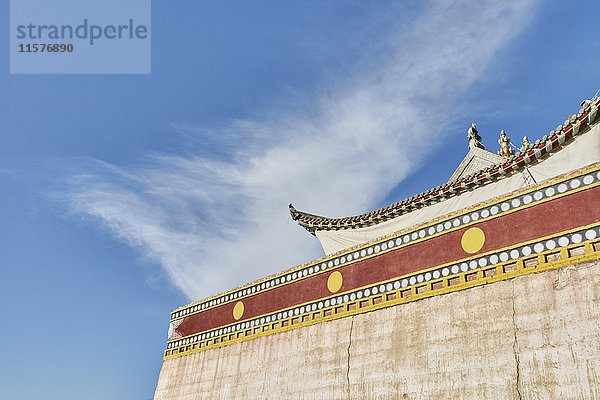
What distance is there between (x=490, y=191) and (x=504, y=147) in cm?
281

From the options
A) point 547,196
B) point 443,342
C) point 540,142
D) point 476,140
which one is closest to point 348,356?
point 443,342

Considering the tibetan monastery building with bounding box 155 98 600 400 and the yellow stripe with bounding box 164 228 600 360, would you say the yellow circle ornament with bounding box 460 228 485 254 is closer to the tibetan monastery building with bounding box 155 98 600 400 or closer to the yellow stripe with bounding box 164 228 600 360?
the tibetan monastery building with bounding box 155 98 600 400

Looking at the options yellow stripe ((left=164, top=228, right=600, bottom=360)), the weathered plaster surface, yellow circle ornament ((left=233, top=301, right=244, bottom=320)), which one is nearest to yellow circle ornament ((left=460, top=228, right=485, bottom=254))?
yellow stripe ((left=164, top=228, right=600, bottom=360))

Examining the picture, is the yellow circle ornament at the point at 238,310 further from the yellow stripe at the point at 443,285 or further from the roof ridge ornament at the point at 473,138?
the roof ridge ornament at the point at 473,138

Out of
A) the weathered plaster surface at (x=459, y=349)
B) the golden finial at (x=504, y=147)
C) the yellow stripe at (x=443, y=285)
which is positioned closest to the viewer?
the weathered plaster surface at (x=459, y=349)

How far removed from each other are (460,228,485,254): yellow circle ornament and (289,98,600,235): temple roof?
5.76 ft

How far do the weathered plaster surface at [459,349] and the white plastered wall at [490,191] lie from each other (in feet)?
7.31

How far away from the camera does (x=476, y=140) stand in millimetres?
11875

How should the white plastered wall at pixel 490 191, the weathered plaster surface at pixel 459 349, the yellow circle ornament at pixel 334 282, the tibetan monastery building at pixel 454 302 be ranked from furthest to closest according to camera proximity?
the yellow circle ornament at pixel 334 282
the white plastered wall at pixel 490 191
the tibetan monastery building at pixel 454 302
the weathered plaster surface at pixel 459 349

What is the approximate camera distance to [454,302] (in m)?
7.06

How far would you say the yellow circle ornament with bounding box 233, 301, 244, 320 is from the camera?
11259mm

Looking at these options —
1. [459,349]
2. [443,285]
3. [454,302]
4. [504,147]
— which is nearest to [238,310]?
[443,285]

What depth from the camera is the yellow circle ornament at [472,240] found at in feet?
23.5

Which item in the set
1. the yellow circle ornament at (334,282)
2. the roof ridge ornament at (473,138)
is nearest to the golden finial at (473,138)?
the roof ridge ornament at (473,138)
